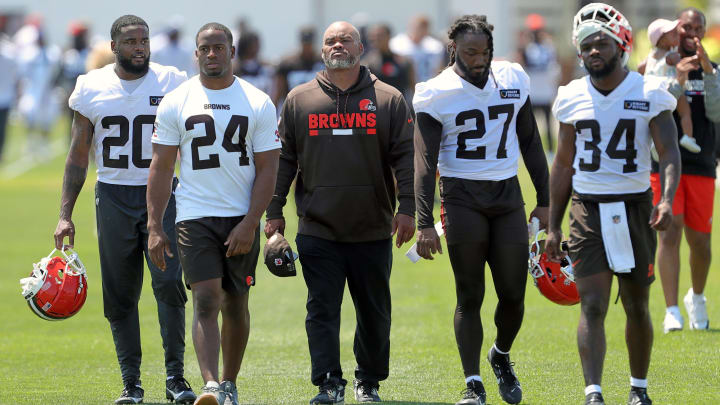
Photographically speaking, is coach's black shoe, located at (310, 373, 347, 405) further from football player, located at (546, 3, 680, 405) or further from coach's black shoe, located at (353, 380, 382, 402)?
football player, located at (546, 3, 680, 405)

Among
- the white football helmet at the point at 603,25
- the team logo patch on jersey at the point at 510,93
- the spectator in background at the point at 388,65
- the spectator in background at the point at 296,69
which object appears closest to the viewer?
the white football helmet at the point at 603,25

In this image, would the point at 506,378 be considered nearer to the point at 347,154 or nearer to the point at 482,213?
the point at 482,213

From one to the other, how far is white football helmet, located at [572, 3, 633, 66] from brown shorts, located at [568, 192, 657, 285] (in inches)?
31.8

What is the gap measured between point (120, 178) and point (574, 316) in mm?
4732

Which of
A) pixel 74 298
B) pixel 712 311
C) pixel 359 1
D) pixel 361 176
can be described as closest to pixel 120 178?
pixel 74 298

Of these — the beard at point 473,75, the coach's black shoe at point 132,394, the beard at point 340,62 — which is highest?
the beard at point 340,62

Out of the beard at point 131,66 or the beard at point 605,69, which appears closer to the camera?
the beard at point 605,69

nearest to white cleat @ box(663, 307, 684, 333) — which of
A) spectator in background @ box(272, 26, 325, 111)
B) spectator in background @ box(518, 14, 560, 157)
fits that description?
spectator in background @ box(272, 26, 325, 111)

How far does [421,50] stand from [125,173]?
14.5 metres

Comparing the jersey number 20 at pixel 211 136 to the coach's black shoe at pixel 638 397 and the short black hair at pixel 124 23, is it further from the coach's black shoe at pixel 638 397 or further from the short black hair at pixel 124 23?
the coach's black shoe at pixel 638 397

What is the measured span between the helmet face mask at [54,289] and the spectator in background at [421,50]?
14153 mm

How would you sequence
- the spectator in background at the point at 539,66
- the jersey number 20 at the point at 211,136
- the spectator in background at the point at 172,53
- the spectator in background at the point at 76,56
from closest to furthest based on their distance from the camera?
1. the jersey number 20 at the point at 211,136
2. the spectator in background at the point at 172,53
3. the spectator in background at the point at 539,66
4. the spectator in background at the point at 76,56

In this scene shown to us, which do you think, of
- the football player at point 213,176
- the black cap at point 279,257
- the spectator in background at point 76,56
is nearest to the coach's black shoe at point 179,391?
the football player at point 213,176

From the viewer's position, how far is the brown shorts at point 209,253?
7.35 metres
